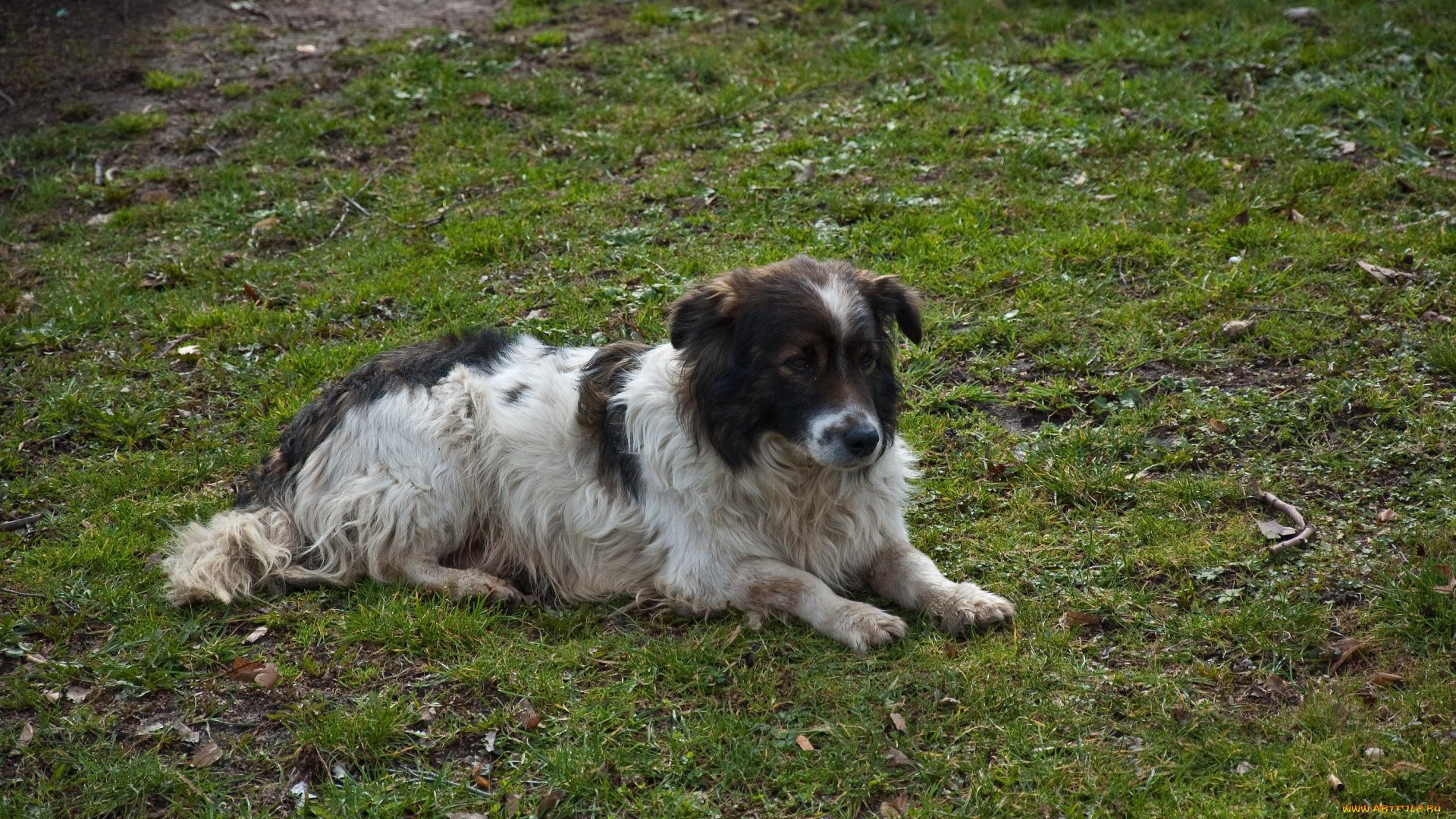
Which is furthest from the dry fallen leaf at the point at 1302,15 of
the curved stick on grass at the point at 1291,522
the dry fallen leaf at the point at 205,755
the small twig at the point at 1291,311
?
the dry fallen leaf at the point at 205,755

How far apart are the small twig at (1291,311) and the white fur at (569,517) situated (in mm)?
2626

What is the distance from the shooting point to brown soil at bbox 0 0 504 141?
10.4 meters

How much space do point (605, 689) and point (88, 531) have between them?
2.83 meters

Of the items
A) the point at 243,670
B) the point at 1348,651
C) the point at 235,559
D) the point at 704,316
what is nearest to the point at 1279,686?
the point at 1348,651

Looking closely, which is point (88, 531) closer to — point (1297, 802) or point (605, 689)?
point (605, 689)

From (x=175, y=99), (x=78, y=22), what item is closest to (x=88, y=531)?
(x=175, y=99)

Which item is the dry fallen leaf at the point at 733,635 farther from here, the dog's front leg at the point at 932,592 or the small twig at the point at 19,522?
the small twig at the point at 19,522

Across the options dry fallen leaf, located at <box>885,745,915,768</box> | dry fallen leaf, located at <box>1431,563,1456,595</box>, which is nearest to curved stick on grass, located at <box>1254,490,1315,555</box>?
dry fallen leaf, located at <box>1431,563,1456,595</box>

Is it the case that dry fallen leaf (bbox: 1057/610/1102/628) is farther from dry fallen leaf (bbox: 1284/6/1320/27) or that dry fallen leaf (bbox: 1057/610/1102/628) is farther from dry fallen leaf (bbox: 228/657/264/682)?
dry fallen leaf (bbox: 1284/6/1320/27)

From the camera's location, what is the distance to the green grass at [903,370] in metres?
3.87

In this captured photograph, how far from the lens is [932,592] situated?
4559mm

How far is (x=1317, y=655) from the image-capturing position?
4.07m

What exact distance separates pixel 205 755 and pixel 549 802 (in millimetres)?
1245

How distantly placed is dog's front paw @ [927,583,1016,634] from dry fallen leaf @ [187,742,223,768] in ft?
8.62
